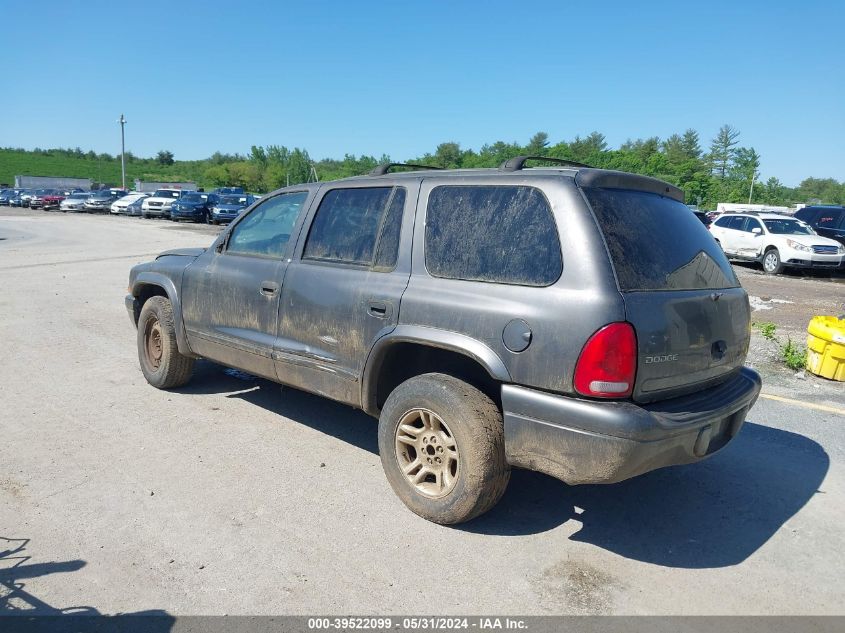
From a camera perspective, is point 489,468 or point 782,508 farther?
point 782,508

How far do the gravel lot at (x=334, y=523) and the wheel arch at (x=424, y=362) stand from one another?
0.61m

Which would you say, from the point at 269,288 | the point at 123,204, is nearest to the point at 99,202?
the point at 123,204

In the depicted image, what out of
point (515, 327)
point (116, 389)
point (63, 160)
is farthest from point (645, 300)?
point (63, 160)

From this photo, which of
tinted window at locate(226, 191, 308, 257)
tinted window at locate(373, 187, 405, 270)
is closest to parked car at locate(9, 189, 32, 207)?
tinted window at locate(226, 191, 308, 257)

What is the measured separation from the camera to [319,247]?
4.26 meters

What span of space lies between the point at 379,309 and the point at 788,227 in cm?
1836

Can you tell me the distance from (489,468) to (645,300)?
1.12 meters

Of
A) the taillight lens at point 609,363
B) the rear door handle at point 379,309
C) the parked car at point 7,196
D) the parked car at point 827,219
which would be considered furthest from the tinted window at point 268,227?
the parked car at point 7,196

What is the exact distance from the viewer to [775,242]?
58.4ft

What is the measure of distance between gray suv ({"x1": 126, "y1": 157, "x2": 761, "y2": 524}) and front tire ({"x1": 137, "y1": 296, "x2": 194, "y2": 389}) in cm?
136

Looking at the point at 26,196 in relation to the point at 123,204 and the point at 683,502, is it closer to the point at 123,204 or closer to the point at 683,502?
the point at 123,204

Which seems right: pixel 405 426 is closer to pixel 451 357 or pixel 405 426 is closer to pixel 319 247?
pixel 451 357

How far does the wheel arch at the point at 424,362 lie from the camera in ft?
10.5

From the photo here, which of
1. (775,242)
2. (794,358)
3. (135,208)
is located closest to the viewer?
(794,358)
